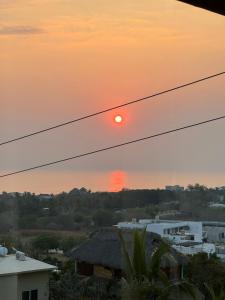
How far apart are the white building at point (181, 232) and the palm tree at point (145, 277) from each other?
0.37 feet

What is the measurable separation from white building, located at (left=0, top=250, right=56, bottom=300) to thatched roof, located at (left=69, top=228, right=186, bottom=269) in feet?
1.14

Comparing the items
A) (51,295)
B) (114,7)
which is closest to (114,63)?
(114,7)

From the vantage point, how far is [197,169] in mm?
4270

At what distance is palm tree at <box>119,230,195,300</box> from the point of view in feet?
14.1

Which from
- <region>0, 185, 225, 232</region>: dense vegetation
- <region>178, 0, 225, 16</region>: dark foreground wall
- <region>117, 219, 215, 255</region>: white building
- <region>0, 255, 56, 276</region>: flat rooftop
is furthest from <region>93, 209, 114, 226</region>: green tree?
<region>178, 0, 225, 16</region>: dark foreground wall

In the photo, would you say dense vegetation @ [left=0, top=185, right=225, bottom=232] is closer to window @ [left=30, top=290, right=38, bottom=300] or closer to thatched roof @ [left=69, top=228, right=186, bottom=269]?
thatched roof @ [left=69, top=228, right=186, bottom=269]

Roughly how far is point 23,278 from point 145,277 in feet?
3.53

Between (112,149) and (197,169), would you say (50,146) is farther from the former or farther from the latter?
(197,169)

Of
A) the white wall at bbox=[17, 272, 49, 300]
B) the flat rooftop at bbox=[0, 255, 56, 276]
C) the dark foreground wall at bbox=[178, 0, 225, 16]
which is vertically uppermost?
the dark foreground wall at bbox=[178, 0, 225, 16]

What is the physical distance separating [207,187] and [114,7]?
1616 millimetres

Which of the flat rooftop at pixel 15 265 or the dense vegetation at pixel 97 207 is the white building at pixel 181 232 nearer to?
the dense vegetation at pixel 97 207

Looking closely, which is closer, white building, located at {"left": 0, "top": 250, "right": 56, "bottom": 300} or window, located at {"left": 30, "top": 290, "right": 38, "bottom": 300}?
white building, located at {"left": 0, "top": 250, "right": 56, "bottom": 300}

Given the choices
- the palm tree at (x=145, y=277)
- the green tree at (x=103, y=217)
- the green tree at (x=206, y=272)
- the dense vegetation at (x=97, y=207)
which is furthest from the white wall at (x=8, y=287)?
the green tree at (x=206, y=272)

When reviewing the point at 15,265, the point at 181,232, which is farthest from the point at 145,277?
the point at 15,265
